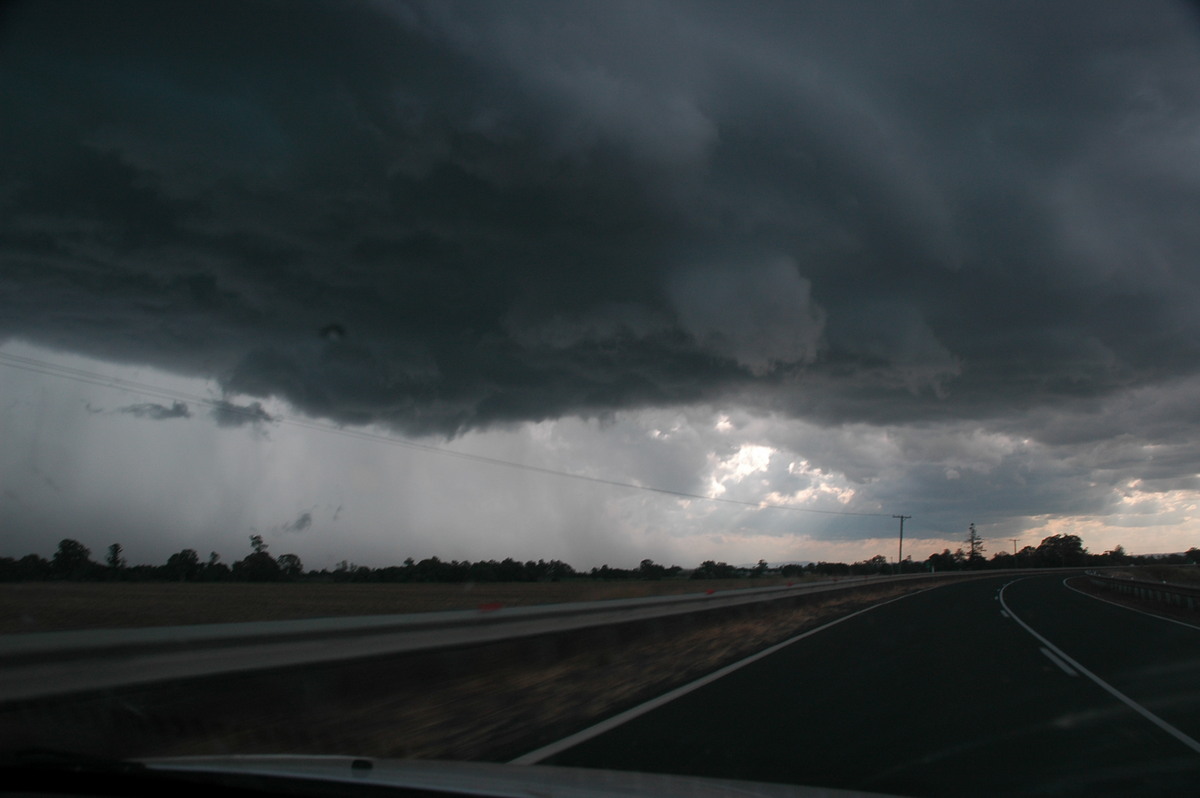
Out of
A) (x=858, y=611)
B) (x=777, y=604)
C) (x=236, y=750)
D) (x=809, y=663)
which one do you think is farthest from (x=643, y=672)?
(x=858, y=611)

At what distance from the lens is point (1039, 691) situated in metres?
10.0

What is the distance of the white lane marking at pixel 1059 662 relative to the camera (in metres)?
11.8

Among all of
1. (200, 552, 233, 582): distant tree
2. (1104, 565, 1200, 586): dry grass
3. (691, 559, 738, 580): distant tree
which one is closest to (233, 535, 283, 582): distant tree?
(200, 552, 233, 582): distant tree

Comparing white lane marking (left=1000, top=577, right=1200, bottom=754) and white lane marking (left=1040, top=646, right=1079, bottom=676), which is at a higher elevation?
white lane marking (left=1000, top=577, right=1200, bottom=754)

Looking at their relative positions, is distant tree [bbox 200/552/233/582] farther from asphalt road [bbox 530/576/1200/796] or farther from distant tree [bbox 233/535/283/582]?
asphalt road [bbox 530/576/1200/796]

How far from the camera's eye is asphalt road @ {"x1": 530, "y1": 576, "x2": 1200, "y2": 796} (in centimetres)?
602

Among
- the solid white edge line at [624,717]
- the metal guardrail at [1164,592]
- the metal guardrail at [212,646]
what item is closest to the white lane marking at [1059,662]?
the solid white edge line at [624,717]

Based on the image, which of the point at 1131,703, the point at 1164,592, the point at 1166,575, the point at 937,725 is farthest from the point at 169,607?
the point at 1166,575

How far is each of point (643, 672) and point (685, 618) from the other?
5.27 metres

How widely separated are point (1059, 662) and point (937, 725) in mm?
6603

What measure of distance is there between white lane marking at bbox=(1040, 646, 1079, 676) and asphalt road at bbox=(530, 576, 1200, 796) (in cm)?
4

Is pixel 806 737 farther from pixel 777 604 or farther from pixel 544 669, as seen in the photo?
pixel 777 604

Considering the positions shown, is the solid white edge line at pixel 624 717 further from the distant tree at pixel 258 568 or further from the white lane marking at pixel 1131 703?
the distant tree at pixel 258 568

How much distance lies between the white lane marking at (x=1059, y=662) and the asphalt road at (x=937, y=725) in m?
0.04
